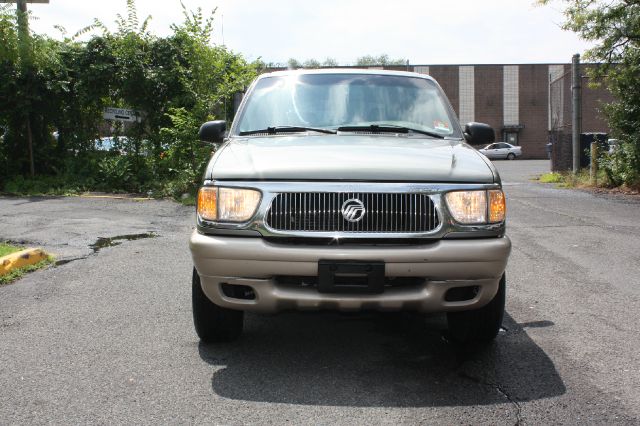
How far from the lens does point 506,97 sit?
58.1 metres

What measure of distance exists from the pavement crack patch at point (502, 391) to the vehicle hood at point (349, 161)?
1105 mm

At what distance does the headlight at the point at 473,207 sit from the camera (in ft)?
12.6

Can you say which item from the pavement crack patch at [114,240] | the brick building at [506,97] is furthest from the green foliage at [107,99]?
the brick building at [506,97]

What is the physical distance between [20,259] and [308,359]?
14.0 ft

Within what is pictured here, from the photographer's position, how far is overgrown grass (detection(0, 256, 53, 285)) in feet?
21.9

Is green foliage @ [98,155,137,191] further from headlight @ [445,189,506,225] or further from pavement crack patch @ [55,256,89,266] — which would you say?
headlight @ [445,189,506,225]

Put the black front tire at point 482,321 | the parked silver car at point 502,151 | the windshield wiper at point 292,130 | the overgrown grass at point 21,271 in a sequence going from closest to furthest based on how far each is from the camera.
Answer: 1. the black front tire at point 482,321
2. the windshield wiper at point 292,130
3. the overgrown grass at point 21,271
4. the parked silver car at point 502,151

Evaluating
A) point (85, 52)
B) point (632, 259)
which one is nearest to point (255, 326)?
point (632, 259)

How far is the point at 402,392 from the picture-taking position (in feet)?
12.0

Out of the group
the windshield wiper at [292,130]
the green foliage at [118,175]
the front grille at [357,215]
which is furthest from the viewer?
the green foliage at [118,175]

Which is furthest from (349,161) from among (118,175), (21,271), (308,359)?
(118,175)

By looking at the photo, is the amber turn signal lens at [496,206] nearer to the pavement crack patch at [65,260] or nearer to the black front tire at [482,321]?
the black front tire at [482,321]

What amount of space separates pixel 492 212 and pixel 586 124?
51.4 m

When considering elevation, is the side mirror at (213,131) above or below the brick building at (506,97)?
below
